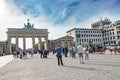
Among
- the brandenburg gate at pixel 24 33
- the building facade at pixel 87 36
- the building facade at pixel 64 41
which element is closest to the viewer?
the brandenburg gate at pixel 24 33

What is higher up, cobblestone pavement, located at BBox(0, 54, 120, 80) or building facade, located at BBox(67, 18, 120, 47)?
building facade, located at BBox(67, 18, 120, 47)

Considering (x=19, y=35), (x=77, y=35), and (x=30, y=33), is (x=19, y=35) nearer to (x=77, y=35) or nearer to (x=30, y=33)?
(x=30, y=33)

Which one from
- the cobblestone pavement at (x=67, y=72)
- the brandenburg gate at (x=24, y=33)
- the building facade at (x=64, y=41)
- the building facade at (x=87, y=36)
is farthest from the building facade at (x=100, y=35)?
the cobblestone pavement at (x=67, y=72)

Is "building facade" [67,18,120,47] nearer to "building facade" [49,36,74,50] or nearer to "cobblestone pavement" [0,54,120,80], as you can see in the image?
"building facade" [49,36,74,50]

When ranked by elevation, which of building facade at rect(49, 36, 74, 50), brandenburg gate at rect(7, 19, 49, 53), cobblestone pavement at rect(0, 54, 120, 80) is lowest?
cobblestone pavement at rect(0, 54, 120, 80)

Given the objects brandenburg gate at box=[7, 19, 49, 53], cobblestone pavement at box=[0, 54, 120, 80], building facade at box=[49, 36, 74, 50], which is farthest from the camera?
building facade at box=[49, 36, 74, 50]

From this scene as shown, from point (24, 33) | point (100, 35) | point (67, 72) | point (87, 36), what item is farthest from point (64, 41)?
point (67, 72)

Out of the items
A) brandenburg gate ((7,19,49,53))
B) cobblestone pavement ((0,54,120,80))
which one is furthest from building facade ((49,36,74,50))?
cobblestone pavement ((0,54,120,80))

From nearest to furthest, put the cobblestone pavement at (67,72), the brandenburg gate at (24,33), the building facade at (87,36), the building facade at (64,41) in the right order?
the cobblestone pavement at (67,72)
the brandenburg gate at (24,33)
the building facade at (64,41)
the building facade at (87,36)

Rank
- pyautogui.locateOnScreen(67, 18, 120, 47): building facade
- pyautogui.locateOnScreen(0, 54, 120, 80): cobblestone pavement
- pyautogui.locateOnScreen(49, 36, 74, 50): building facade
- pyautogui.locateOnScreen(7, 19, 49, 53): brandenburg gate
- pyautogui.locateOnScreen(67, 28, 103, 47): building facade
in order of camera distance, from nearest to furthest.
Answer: pyautogui.locateOnScreen(0, 54, 120, 80): cobblestone pavement < pyautogui.locateOnScreen(7, 19, 49, 53): brandenburg gate < pyautogui.locateOnScreen(67, 18, 120, 47): building facade < pyautogui.locateOnScreen(49, 36, 74, 50): building facade < pyautogui.locateOnScreen(67, 28, 103, 47): building facade

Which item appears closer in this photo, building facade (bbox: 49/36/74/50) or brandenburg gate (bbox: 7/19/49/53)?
brandenburg gate (bbox: 7/19/49/53)

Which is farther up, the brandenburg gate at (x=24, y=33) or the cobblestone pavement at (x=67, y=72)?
the brandenburg gate at (x=24, y=33)

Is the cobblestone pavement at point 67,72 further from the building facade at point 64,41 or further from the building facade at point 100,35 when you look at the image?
the building facade at point 64,41

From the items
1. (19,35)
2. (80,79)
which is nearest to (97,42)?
(19,35)
